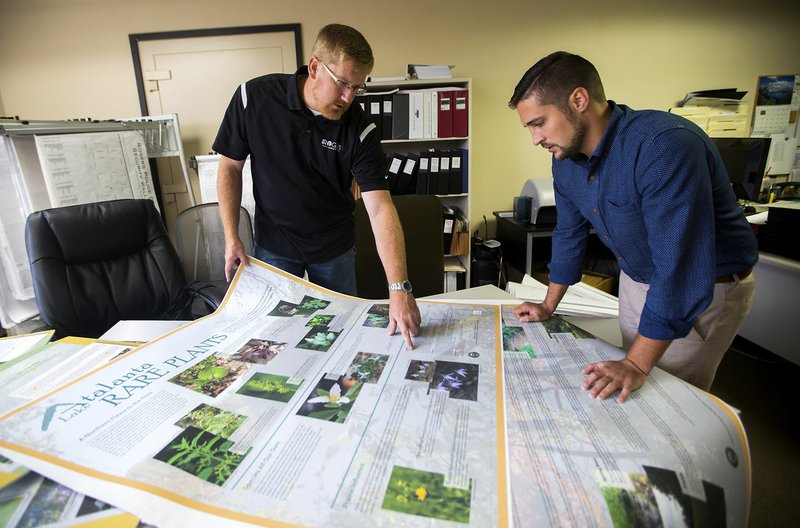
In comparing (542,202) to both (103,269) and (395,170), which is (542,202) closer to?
(395,170)

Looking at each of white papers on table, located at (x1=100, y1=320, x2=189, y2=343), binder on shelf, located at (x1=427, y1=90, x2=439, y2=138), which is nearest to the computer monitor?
binder on shelf, located at (x1=427, y1=90, x2=439, y2=138)

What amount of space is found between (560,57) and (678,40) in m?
3.24

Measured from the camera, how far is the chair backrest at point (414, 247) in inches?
82.0

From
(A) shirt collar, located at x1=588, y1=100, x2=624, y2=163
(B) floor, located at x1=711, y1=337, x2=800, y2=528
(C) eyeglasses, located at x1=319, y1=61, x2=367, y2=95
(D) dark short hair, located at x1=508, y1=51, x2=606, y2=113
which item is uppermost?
(C) eyeglasses, located at x1=319, y1=61, x2=367, y2=95

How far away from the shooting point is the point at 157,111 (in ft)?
10.4

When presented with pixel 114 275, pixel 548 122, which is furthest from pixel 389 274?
pixel 114 275

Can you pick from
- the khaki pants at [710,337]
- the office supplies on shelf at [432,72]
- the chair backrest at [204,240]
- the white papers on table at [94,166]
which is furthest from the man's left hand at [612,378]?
the white papers on table at [94,166]

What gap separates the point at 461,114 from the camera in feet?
9.44

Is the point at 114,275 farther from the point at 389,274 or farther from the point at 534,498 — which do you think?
the point at 534,498

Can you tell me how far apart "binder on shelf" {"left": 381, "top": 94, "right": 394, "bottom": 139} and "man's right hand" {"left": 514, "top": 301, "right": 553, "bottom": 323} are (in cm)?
216

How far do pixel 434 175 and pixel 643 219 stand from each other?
7.07ft

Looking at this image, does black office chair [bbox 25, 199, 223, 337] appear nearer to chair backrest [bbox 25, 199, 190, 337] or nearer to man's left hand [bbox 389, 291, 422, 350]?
chair backrest [bbox 25, 199, 190, 337]

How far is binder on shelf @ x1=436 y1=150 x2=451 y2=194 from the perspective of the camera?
9.54 ft

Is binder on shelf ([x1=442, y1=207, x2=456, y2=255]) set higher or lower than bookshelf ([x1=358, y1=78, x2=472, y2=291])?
lower
